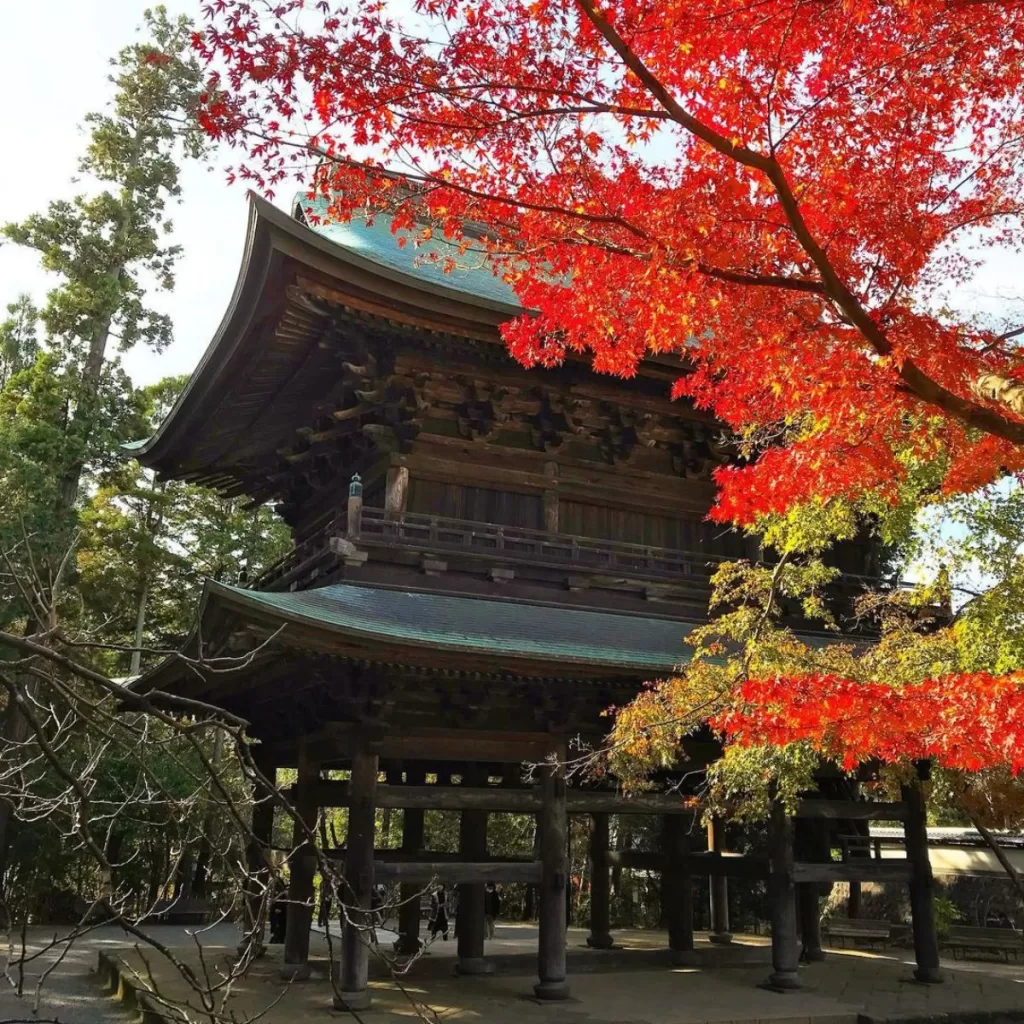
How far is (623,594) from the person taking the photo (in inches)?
449

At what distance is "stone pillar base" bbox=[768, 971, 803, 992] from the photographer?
36.1 feet

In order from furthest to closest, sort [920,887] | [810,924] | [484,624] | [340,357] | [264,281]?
[810,924] → [920,887] → [340,357] → [484,624] → [264,281]

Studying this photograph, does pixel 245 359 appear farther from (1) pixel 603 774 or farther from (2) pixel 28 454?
(2) pixel 28 454

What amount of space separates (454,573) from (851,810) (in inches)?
235

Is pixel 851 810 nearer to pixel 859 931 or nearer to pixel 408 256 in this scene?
pixel 859 931

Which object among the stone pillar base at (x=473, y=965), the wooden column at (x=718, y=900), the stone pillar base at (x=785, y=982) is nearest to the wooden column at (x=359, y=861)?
the stone pillar base at (x=473, y=965)

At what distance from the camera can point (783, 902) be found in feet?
36.2

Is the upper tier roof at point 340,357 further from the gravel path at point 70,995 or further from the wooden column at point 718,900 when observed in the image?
the wooden column at point 718,900

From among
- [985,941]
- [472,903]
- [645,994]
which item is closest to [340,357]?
[472,903]

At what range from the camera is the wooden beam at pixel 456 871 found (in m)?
9.38

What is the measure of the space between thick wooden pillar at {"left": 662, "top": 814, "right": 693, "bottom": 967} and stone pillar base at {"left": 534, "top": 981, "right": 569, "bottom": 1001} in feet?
11.7

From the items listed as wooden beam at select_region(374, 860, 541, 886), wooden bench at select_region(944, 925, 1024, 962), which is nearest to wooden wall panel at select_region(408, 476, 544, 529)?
wooden beam at select_region(374, 860, 541, 886)

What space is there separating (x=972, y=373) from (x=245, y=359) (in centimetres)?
854

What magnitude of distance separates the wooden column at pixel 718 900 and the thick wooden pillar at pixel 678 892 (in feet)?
3.75
